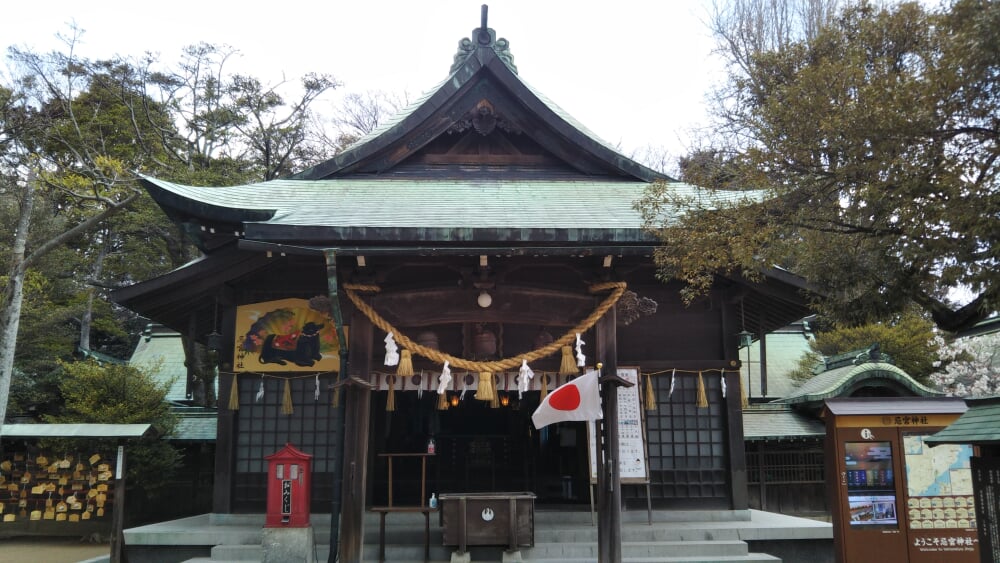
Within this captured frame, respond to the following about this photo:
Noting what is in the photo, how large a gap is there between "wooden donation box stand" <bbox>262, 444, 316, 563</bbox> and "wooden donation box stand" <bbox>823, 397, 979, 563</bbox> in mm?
6418

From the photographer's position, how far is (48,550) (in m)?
14.6

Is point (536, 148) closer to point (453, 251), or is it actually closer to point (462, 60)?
point (462, 60)

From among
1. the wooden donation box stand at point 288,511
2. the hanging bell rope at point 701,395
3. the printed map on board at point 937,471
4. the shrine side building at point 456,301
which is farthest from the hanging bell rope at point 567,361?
the printed map on board at point 937,471

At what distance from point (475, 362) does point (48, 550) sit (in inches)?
418

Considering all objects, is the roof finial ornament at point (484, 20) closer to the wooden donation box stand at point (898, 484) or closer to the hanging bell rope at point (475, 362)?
the hanging bell rope at point (475, 362)

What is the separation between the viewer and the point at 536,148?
13188mm

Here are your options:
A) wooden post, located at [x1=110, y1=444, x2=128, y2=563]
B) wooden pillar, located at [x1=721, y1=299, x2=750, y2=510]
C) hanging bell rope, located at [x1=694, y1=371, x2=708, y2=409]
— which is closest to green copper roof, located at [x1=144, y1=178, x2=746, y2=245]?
wooden pillar, located at [x1=721, y1=299, x2=750, y2=510]

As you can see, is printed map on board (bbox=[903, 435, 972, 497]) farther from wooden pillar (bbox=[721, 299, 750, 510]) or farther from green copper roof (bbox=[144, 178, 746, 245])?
green copper roof (bbox=[144, 178, 746, 245])

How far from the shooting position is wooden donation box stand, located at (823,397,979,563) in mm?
8984

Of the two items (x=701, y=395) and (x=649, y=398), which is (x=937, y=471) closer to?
(x=701, y=395)

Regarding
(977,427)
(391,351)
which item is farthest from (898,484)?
(391,351)


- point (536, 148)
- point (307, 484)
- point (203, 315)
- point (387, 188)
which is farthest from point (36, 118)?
point (307, 484)

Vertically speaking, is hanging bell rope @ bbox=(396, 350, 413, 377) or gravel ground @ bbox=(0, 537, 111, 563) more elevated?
hanging bell rope @ bbox=(396, 350, 413, 377)

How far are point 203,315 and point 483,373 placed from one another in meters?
6.32
